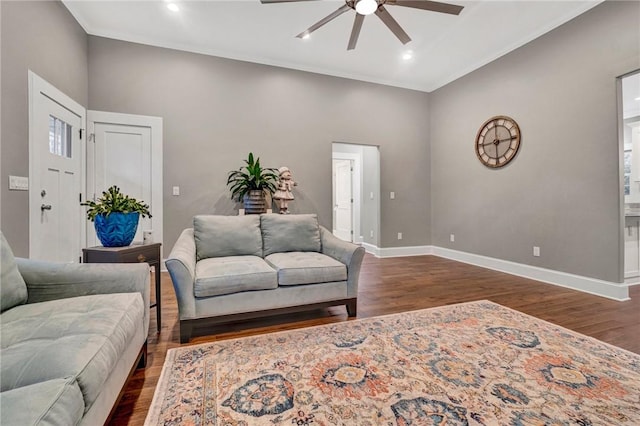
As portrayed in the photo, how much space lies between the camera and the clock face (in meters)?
4.00

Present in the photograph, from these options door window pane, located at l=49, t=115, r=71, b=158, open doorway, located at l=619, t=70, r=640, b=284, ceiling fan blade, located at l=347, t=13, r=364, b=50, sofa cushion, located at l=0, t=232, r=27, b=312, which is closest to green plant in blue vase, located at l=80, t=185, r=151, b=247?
sofa cushion, located at l=0, t=232, r=27, b=312

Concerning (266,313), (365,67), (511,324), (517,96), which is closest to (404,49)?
(365,67)

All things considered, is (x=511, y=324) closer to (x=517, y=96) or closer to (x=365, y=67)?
(x=517, y=96)

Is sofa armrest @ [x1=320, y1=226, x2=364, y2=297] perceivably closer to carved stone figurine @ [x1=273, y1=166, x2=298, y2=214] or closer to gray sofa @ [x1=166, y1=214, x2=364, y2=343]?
gray sofa @ [x1=166, y1=214, x2=364, y2=343]

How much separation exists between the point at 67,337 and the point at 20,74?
103 inches

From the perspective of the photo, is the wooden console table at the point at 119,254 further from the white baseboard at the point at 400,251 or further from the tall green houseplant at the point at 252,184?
the white baseboard at the point at 400,251

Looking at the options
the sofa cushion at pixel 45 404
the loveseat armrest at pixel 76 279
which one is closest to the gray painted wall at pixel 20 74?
the loveseat armrest at pixel 76 279

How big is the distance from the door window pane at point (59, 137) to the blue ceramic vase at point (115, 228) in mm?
1706

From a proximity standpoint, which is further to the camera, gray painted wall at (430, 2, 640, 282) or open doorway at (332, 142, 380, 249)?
open doorway at (332, 142, 380, 249)

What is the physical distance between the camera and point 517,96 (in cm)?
393

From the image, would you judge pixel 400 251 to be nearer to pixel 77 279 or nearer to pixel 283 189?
pixel 283 189

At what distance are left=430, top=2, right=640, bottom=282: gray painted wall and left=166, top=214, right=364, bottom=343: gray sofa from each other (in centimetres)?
276

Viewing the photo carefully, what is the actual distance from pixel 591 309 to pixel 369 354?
237 cm

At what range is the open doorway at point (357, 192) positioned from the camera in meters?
5.54
